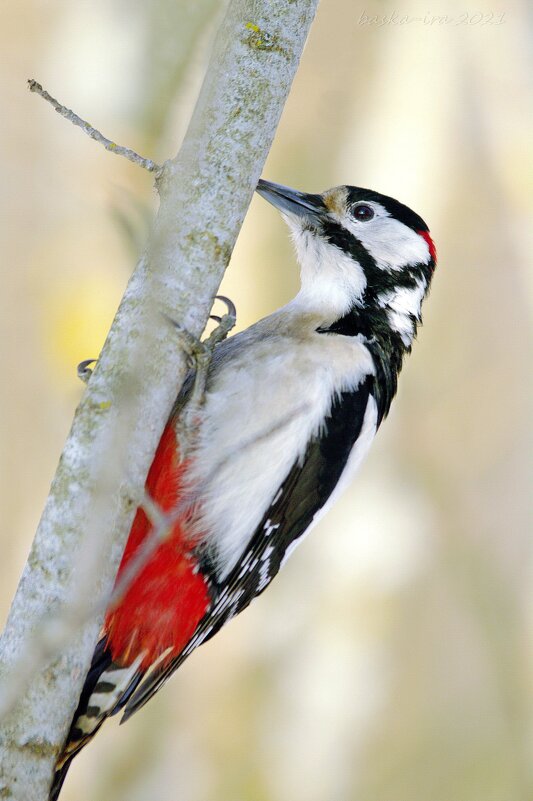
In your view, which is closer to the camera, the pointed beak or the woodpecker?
the woodpecker

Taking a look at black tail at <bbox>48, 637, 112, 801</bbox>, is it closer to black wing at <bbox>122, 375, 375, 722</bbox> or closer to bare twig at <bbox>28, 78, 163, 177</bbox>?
black wing at <bbox>122, 375, 375, 722</bbox>

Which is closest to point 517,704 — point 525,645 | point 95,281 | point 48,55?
point 525,645

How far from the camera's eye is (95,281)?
15.5 feet

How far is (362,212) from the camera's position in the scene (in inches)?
123

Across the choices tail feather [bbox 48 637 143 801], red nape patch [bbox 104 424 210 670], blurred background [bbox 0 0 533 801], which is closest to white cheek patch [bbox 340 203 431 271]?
red nape patch [bbox 104 424 210 670]

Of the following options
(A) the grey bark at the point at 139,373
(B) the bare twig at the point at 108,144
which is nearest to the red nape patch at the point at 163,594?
(A) the grey bark at the point at 139,373

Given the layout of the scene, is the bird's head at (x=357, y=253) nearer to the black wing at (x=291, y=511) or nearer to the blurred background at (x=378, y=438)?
the black wing at (x=291, y=511)

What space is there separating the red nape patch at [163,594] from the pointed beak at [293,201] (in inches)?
32.4

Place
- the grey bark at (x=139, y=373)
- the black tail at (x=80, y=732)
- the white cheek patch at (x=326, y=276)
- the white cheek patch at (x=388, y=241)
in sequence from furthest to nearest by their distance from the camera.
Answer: the white cheek patch at (x=388, y=241) → the white cheek patch at (x=326, y=276) → the black tail at (x=80, y=732) → the grey bark at (x=139, y=373)

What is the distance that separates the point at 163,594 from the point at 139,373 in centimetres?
104

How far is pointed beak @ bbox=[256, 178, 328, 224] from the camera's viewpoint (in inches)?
119

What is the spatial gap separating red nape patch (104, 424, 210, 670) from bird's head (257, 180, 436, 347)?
27.4 inches

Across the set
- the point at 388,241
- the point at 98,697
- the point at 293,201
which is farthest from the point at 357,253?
the point at 98,697

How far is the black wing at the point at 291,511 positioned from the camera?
278cm
